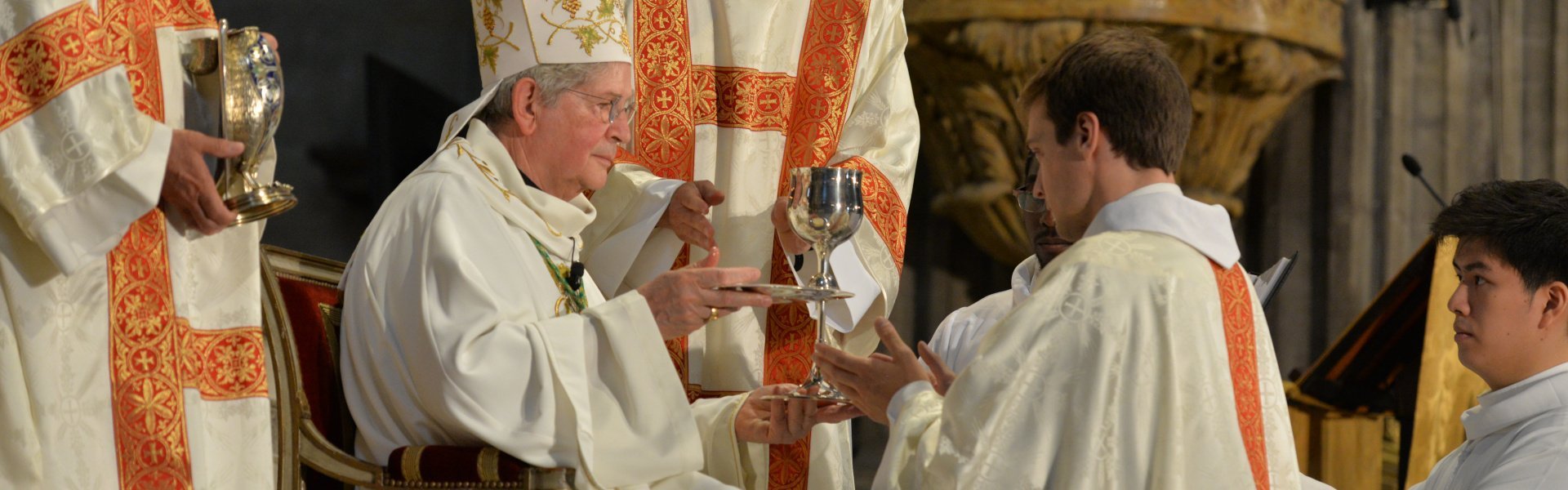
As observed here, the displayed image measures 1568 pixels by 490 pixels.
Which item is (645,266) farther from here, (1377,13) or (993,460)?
(1377,13)

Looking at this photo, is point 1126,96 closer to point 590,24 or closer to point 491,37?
point 590,24

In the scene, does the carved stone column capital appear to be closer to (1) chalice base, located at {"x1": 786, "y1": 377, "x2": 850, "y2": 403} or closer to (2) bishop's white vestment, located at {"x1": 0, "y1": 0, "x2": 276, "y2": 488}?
(1) chalice base, located at {"x1": 786, "y1": 377, "x2": 850, "y2": 403}

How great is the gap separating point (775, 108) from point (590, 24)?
0.90 meters

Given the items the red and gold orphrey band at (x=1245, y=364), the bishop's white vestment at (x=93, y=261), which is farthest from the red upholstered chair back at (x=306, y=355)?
the red and gold orphrey band at (x=1245, y=364)

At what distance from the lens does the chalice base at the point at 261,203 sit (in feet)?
8.93

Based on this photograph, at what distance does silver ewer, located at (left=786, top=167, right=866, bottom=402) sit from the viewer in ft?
11.2

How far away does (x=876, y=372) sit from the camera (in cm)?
305

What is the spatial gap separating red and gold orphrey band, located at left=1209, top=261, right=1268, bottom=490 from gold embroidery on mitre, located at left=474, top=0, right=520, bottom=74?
1582 millimetres

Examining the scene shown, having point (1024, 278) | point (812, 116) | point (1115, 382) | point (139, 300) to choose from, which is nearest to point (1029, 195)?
point (1024, 278)

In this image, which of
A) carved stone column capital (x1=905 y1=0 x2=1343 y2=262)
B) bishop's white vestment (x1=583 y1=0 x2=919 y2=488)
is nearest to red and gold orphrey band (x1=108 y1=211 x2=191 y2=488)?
bishop's white vestment (x1=583 y1=0 x2=919 y2=488)

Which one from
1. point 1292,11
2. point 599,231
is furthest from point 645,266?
point 1292,11

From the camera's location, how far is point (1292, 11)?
6.39 metres

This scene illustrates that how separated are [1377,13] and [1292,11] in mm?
886

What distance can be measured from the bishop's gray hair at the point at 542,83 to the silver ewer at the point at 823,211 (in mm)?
519
